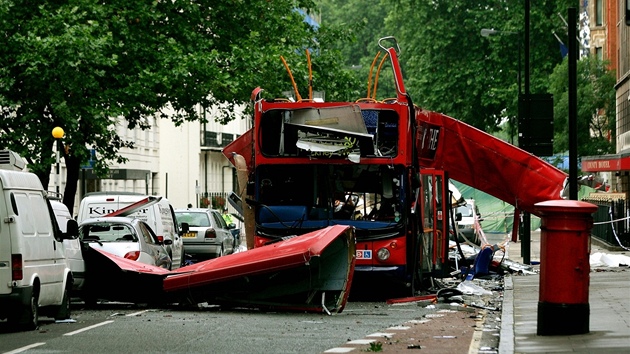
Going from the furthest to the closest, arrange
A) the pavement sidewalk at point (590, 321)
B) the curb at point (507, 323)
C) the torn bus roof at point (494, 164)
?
the torn bus roof at point (494, 164) → the curb at point (507, 323) → the pavement sidewalk at point (590, 321)

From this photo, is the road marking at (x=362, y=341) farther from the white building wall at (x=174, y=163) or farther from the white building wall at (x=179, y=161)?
the white building wall at (x=179, y=161)

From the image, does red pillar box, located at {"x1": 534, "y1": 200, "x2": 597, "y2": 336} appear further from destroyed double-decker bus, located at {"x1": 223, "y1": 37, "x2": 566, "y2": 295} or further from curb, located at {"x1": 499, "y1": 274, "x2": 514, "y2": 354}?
destroyed double-decker bus, located at {"x1": 223, "y1": 37, "x2": 566, "y2": 295}

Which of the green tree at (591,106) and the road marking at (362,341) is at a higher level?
the green tree at (591,106)

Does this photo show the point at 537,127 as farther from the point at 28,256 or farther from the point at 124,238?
the point at 28,256

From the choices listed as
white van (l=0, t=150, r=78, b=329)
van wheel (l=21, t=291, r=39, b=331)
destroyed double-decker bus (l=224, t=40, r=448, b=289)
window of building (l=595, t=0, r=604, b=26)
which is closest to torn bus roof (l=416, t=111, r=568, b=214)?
destroyed double-decker bus (l=224, t=40, r=448, b=289)

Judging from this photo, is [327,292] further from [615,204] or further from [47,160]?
[615,204]

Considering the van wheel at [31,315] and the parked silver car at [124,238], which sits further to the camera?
the parked silver car at [124,238]

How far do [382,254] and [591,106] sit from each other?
129 feet

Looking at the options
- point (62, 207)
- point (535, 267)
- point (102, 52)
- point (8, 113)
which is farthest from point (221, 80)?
point (62, 207)

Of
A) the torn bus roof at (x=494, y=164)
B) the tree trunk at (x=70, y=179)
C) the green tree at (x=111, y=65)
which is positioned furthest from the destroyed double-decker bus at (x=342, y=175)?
the tree trunk at (x=70, y=179)

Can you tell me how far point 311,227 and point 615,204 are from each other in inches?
903

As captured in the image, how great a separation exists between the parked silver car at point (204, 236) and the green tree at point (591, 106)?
70.3 ft

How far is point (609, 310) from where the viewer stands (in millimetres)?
18219

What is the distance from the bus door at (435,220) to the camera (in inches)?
956
